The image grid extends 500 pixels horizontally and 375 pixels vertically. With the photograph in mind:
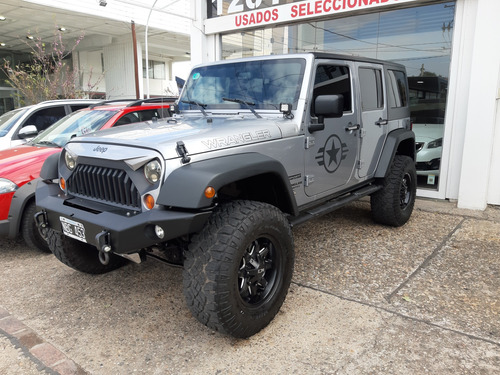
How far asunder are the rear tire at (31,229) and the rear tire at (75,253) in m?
0.91

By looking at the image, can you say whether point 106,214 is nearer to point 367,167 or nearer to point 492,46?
point 367,167

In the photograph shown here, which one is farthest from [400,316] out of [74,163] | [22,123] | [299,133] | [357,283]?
[22,123]

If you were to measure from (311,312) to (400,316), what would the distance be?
2.16 ft

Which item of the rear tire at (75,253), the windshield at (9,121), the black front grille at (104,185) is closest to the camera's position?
the black front grille at (104,185)

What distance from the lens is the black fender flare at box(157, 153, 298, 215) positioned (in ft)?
7.79

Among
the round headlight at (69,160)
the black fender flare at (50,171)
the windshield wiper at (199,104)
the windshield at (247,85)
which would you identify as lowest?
the black fender flare at (50,171)

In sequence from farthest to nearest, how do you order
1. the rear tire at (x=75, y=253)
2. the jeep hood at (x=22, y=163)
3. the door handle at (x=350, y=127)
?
1. the jeep hood at (x=22, y=163)
2. the door handle at (x=350, y=127)
3. the rear tire at (x=75, y=253)

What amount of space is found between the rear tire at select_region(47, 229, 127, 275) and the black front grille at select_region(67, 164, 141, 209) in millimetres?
521

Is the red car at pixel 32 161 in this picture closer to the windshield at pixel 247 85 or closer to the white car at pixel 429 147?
the windshield at pixel 247 85

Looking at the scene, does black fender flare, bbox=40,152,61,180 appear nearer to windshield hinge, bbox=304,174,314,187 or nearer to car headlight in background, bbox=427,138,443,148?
windshield hinge, bbox=304,174,314,187

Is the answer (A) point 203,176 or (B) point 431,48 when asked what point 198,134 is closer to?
(A) point 203,176

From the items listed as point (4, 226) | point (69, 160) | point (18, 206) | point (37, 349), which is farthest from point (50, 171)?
point (37, 349)

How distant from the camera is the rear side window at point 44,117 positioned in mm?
6344

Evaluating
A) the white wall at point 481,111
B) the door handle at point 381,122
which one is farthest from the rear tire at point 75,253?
the white wall at point 481,111
